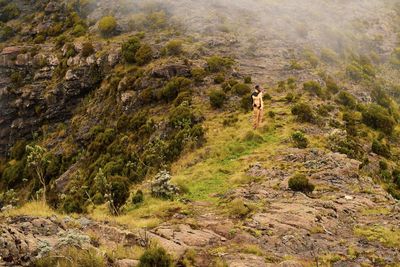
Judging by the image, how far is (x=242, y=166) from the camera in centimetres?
2612

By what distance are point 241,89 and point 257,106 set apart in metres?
8.87

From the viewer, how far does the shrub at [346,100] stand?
128 feet

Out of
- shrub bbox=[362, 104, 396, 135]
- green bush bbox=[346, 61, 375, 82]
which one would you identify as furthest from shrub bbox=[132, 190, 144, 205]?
green bush bbox=[346, 61, 375, 82]

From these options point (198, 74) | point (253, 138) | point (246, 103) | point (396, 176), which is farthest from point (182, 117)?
point (396, 176)

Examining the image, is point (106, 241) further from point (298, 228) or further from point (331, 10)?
point (331, 10)

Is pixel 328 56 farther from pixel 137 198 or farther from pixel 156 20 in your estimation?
pixel 137 198

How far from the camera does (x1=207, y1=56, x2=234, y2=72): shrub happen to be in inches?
1780

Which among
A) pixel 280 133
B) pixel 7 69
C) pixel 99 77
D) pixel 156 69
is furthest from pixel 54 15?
pixel 280 133

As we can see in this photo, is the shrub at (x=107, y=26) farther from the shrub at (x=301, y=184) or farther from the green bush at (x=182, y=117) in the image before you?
the shrub at (x=301, y=184)

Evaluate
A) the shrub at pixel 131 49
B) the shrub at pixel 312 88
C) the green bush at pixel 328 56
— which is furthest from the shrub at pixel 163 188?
the green bush at pixel 328 56

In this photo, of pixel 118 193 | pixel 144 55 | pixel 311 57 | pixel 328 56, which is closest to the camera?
pixel 118 193

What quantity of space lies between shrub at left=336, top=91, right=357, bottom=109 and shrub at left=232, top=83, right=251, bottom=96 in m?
7.34

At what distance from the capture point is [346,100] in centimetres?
3941

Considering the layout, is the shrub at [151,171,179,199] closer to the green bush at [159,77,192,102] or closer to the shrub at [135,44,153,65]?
the green bush at [159,77,192,102]
